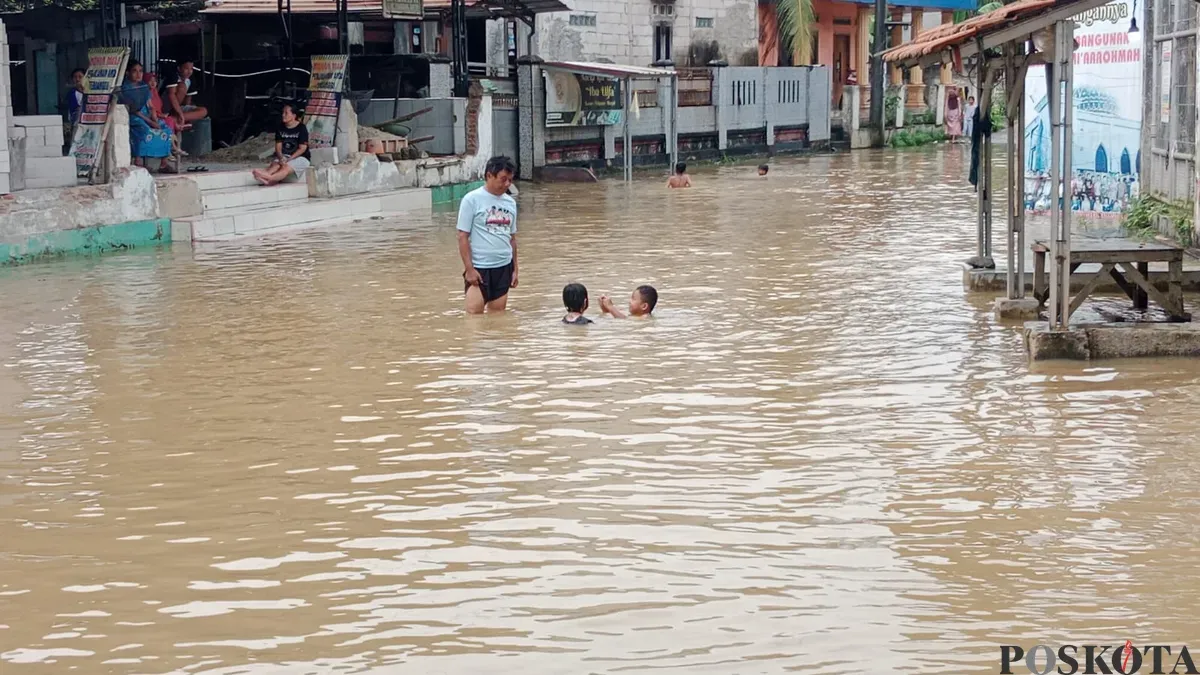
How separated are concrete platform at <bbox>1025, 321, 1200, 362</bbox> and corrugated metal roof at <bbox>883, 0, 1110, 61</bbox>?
6.46 ft

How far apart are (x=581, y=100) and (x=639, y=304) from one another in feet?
64.6

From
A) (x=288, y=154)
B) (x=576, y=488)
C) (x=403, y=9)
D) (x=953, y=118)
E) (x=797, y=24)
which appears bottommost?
(x=576, y=488)

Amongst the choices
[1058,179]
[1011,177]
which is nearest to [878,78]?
Answer: [1011,177]

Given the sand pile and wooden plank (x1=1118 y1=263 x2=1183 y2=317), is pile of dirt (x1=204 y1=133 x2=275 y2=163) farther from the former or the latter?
wooden plank (x1=1118 y1=263 x2=1183 y2=317)

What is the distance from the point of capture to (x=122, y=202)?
1802 cm

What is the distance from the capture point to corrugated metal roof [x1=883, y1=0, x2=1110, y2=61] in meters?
9.43

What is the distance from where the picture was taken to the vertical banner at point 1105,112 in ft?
55.2

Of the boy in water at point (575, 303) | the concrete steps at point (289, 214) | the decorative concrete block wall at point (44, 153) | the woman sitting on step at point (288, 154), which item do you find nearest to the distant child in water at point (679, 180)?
the concrete steps at point (289, 214)

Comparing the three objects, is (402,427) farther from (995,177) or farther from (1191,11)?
(995,177)

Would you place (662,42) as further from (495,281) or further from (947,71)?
(495,281)

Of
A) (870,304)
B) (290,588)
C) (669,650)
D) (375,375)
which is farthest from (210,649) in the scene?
(870,304)

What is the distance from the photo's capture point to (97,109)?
1827 centimetres

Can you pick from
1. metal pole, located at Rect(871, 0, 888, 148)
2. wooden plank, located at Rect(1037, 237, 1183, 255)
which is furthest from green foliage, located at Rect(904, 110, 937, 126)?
wooden plank, located at Rect(1037, 237, 1183, 255)

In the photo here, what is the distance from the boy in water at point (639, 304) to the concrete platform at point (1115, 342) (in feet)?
10.4
